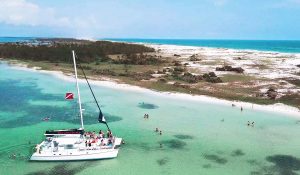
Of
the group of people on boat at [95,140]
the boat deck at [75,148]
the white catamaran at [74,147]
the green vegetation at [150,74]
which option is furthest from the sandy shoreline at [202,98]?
the boat deck at [75,148]

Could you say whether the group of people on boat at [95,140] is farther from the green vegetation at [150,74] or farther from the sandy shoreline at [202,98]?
the green vegetation at [150,74]

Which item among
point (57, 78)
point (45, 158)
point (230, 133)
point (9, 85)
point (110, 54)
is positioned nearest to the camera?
point (45, 158)

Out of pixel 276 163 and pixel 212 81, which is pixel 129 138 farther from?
pixel 212 81

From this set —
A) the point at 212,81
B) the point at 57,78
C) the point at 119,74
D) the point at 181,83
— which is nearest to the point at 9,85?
the point at 57,78

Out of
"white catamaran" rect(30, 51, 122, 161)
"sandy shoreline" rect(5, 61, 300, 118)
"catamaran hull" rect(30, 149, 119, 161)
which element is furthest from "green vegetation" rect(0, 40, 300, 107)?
"catamaran hull" rect(30, 149, 119, 161)

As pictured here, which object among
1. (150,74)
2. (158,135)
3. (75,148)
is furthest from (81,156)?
(150,74)

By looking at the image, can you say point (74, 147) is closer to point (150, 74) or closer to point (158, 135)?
point (158, 135)

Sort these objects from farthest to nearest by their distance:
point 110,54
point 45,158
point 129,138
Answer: point 110,54 < point 129,138 < point 45,158
